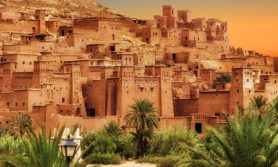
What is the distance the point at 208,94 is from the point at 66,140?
28.6 m

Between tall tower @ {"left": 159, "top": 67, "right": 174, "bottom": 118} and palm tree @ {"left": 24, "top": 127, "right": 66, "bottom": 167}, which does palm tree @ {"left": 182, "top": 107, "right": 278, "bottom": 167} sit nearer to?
palm tree @ {"left": 24, "top": 127, "right": 66, "bottom": 167}

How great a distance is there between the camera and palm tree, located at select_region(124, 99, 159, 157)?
33219mm

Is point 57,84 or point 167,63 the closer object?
point 57,84

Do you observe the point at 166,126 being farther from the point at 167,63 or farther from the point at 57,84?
the point at 167,63

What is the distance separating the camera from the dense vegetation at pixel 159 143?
1338 cm

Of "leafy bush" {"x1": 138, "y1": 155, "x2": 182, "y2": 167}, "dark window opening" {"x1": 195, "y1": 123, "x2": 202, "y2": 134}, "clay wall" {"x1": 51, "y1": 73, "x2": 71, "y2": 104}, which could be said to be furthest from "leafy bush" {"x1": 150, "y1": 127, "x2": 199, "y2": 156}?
"clay wall" {"x1": 51, "y1": 73, "x2": 71, "y2": 104}

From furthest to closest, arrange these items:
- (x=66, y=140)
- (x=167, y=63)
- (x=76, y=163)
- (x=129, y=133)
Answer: (x=167, y=63), (x=129, y=133), (x=76, y=163), (x=66, y=140)

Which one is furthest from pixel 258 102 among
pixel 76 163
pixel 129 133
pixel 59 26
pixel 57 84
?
pixel 76 163

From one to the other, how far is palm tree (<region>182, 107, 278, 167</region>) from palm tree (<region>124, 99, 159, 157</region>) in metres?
19.0

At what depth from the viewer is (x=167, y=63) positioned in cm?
4722

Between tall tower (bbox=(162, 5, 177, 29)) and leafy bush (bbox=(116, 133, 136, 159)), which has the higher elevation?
tall tower (bbox=(162, 5, 177, 29))

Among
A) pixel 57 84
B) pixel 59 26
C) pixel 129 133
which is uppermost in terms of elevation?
pixel 59 26

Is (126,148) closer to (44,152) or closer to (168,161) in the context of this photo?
(168,161)

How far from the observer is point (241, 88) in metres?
38.6
